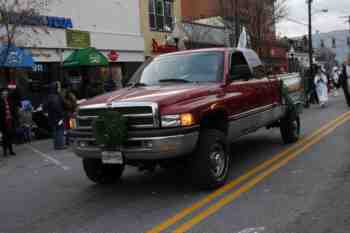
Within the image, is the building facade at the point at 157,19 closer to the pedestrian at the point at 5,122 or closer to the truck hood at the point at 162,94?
the pedestrian at the point at 5,122

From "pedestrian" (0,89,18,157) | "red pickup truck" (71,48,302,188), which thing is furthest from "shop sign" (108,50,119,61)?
"red pickup truck" (71,48,302,188)

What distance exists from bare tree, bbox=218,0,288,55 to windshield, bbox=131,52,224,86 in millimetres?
18183

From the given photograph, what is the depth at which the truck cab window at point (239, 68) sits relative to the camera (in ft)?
23.1

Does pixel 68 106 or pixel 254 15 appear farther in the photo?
pixel 254 15

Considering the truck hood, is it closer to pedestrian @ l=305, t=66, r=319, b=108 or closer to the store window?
pedestrian @ l=305, t=66, r=319, b=108

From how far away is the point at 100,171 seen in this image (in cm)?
690

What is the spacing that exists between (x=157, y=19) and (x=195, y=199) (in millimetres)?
21476

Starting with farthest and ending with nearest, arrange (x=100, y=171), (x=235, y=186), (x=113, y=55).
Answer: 1. (x=113, y=55)
2. (x=100, y=171)
3. (x=235, y=186)

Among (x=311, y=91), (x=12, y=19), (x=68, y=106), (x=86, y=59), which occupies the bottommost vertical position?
(x=311, y=91)

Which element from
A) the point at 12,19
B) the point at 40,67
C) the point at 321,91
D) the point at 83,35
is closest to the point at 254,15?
the point at 321,91

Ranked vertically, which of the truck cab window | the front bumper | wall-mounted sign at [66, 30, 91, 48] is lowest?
the front bumper

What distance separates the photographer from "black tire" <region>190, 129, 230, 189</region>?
5.95m

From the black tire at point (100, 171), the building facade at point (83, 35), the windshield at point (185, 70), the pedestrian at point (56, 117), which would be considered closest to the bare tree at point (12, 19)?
the building facade at point (83, 35)

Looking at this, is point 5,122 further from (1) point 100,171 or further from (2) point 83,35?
(2) point 83,35
